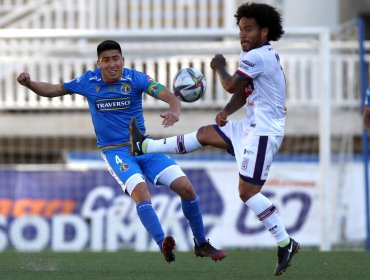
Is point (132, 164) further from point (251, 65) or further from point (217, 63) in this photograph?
point (251, 65)

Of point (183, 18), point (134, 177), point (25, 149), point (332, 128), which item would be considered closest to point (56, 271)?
point (134, 177)

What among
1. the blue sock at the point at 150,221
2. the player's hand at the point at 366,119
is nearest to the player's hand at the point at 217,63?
the blue sock at the point at 150,221

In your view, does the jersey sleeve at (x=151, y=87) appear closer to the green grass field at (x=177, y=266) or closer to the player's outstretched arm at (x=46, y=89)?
the player's outstretched arm at (x=46, y=89)

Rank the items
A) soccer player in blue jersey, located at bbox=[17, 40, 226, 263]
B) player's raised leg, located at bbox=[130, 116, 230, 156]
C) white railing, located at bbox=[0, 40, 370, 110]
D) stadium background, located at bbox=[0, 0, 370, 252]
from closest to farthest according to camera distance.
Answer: player's raised leg, located at bbox=[130, 116, 230, 156] → soccer player in blue jersey, located at bbox=[17, 40, 226, 263] → stadium background, located at bbox=[0, 0, 370, 252] → white railing, located at bbox=[0, 40, 370, 110]

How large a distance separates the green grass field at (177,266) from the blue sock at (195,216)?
0.90ft

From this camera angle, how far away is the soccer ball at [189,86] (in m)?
11.0

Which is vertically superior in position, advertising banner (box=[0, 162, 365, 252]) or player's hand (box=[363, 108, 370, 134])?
player's hand (box=[363, 108, 370, 134])

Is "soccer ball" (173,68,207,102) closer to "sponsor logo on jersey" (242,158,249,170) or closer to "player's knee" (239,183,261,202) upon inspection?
"sponsor logo on jersey" (242,158,249,170)

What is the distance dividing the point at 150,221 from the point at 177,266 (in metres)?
0.81

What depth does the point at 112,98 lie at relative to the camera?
1097cm

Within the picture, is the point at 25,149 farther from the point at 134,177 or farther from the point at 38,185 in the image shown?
the point at 134,177

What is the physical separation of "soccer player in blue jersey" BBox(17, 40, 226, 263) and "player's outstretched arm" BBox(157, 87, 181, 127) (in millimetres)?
15

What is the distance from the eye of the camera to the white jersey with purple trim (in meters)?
9.92

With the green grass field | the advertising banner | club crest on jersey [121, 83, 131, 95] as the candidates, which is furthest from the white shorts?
the advertising banner
